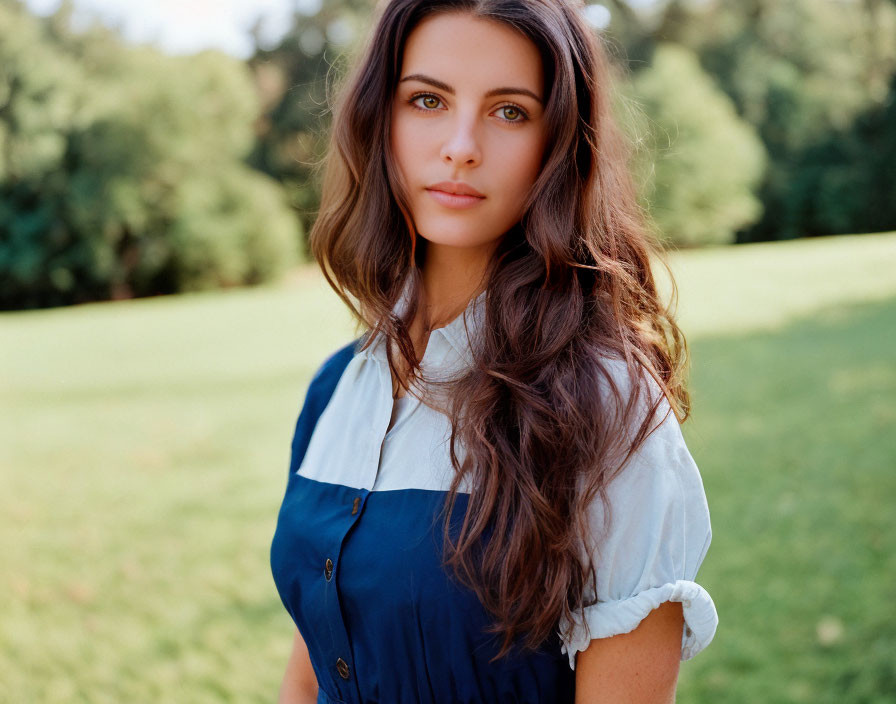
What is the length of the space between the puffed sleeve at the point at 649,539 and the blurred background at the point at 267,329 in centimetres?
77

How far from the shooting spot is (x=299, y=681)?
204cm

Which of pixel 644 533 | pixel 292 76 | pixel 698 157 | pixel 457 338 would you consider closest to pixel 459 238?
pixel 457 338

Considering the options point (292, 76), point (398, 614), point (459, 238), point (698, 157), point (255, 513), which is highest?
point (459, 238)

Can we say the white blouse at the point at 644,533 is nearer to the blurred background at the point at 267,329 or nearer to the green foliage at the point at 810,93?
the blurred background at the point at 267,329

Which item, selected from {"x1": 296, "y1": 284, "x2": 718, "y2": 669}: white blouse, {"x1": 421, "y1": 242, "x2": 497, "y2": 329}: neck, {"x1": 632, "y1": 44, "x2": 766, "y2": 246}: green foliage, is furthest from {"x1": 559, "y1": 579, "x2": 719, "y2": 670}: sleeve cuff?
{"x1": 632, "y1": 44, "x2": 766, "y2": 246}: green foliage

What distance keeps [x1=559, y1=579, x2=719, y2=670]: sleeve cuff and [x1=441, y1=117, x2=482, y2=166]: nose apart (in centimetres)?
83

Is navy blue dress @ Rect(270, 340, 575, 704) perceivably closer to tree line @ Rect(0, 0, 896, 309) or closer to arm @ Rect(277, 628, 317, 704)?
arm @ Rect(277, 628, 317, 704)

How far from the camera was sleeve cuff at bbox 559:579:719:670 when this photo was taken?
143 centimetres

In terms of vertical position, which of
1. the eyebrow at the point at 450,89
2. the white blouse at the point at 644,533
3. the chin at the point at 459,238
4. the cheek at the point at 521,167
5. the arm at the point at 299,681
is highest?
the eyebrow at the point at 450,89

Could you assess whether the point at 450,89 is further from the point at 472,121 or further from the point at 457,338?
the point at 457,338

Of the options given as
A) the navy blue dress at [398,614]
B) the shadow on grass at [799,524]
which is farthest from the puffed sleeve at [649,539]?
the shadow on grass at [799,524]

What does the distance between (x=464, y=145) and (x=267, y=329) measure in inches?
A: 597

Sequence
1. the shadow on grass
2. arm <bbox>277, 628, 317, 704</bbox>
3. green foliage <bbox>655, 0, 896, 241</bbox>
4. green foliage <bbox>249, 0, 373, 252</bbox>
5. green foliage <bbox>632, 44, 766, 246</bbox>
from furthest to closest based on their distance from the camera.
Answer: green foliage <bbox>655, 0, 896, 241</bbox>, green foliage <bbox>249, 0, 373, 252</bbox>, green foliage <bbox>632, 44, 766, 246</bbox>, the shadow on grass, arm <bbox>277, 628, 317, 704</bbox>

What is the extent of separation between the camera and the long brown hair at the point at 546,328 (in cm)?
148
